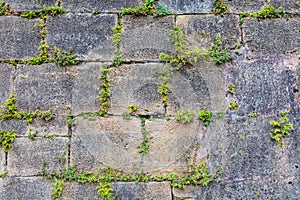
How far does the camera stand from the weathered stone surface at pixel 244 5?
12.1 ft

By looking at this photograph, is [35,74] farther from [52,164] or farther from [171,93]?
[171,93]

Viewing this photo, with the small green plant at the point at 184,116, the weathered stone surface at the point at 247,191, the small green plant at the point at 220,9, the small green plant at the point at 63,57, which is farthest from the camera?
the small green plant at the point at 220,9

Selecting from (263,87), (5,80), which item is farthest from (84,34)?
(263,87)

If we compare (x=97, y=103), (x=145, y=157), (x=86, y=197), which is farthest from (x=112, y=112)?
(x=86, y=197)

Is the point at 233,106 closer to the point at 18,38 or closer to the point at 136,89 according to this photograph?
the point at 136,89

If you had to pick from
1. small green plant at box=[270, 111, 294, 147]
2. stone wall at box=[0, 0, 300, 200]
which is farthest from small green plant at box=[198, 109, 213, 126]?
small green plant at box=[270, 111, 294, 147]

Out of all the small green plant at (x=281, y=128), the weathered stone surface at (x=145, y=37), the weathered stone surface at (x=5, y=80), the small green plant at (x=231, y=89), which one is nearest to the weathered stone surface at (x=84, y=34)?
the weathered stone surface at (x=145, y=37)

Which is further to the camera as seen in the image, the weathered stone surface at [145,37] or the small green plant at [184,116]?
the weathered stone surface at [145,37]

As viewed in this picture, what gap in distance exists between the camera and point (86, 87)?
349 centimetres

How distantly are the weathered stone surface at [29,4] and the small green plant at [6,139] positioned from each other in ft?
3.89

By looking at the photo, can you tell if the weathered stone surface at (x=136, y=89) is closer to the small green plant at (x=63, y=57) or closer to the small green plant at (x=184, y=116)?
the small green plant at (x=184, y=116)

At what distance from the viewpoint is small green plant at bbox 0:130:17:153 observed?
336 centimetres

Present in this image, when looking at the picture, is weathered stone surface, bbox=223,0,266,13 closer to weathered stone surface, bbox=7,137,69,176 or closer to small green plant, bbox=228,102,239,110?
small green plant, bbox=228,102,239,110

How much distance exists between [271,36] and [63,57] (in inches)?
75.5
